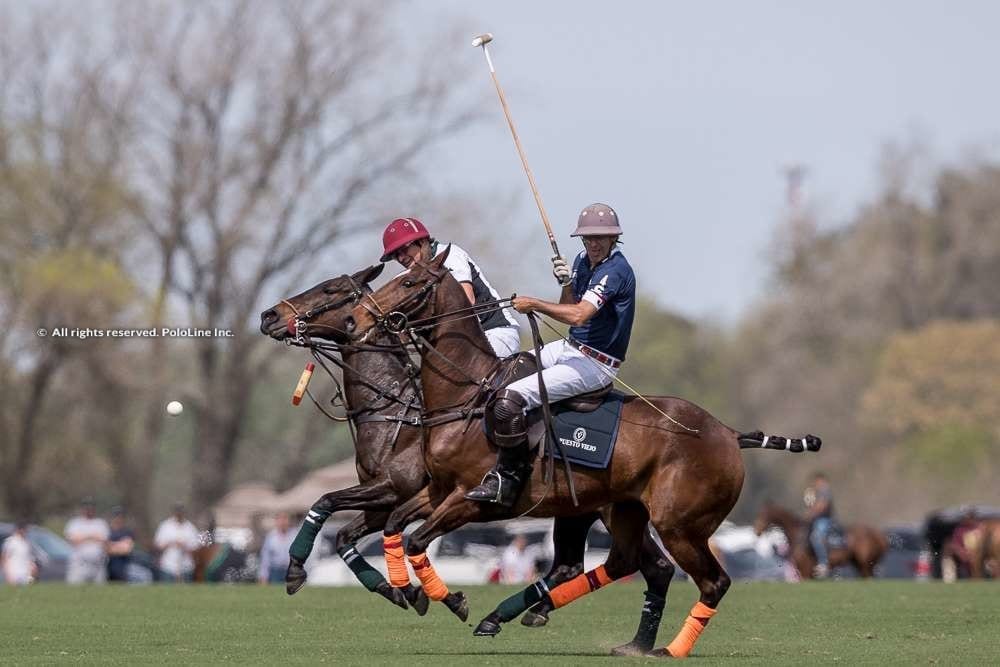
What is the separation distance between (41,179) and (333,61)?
7.65m

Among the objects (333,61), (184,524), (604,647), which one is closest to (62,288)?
(333,61)

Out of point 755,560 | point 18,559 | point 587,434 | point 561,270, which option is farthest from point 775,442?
point 755,560

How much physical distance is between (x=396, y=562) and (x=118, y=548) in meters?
16.7

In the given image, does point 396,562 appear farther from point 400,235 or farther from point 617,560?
point 400,235

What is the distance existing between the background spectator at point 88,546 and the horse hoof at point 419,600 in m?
17.8

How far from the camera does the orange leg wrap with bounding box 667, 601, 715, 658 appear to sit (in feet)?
41.9

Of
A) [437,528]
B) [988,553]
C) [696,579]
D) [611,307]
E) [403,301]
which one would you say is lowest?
[988,553]

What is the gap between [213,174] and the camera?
43.8 meters

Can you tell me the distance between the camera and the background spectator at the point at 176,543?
29172 mm

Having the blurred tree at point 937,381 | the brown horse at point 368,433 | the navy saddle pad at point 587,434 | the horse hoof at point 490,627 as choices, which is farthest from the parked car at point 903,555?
the navy saddle pad at point 587,434

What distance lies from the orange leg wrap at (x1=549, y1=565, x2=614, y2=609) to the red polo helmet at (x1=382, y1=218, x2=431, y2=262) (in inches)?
129

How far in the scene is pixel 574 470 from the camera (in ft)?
42.0

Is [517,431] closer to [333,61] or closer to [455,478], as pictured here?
[455,478]

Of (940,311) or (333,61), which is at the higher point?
(333,61)
